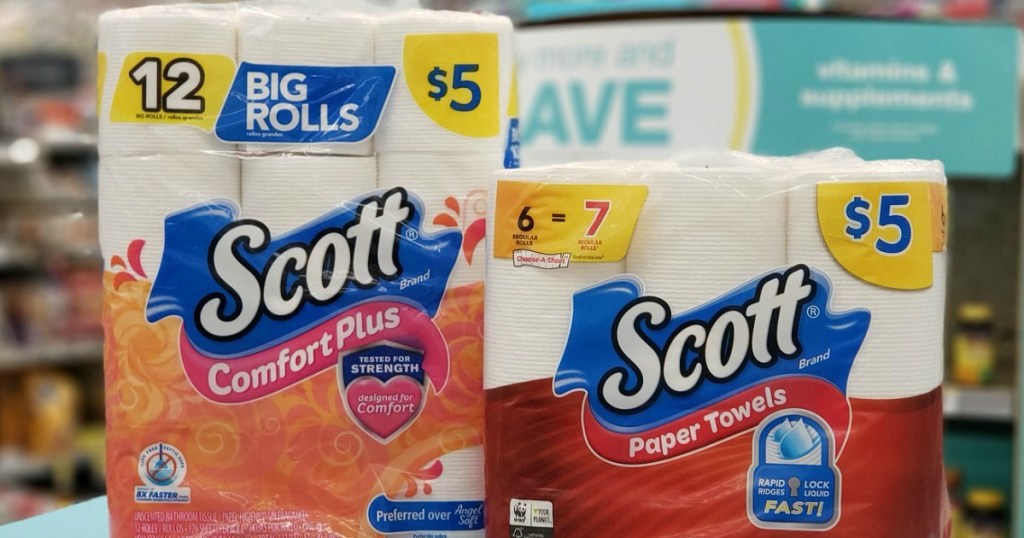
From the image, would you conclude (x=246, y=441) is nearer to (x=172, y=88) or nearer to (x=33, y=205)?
(x=172, y=88)

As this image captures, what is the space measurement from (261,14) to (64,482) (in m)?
3.28

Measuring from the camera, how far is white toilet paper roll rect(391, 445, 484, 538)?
1.15 m

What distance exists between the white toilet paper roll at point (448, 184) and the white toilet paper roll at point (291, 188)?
51 millimetres

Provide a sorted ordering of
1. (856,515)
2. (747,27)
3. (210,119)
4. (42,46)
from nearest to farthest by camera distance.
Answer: (856,515)
(210,119)
(747,27)
(42,46)

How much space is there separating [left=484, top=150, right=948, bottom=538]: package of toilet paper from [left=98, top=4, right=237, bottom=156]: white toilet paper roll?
0.35m

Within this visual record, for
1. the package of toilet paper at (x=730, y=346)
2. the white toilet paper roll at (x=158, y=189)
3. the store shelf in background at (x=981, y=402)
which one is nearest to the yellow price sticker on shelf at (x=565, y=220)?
the package of toilet paper at (x=730, y=346)

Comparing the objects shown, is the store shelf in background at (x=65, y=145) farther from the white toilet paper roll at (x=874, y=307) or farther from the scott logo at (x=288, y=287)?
the white toilet paper roll at (x=874, y=307)

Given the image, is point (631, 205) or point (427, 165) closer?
point (631, 205)

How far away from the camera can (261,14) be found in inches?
44.9

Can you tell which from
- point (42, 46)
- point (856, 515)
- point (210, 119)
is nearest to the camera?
point (856, 515)

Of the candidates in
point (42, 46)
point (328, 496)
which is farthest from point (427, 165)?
point (42, 46)

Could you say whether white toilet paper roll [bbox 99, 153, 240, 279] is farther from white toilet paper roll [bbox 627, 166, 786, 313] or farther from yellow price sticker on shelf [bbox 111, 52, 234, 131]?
white toilet paper roll [bbox 627, 166, 786, 313]

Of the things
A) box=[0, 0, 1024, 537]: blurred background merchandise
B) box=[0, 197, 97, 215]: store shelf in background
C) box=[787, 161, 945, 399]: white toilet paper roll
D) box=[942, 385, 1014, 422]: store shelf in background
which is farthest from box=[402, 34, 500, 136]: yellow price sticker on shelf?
box=[0, 197, 97, 215]: store shelf in background

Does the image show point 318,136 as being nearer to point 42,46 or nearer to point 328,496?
point 328,496
